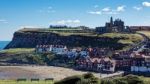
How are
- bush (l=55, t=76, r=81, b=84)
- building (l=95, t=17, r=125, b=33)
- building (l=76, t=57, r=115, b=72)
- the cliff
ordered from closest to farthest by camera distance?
1. bush (l=55, t=76, r=81, b=84)
2. building (l=76, t=57, r=115, b=72)
3. the cliff
4. building (l=95, t=17, r=125, b=33)

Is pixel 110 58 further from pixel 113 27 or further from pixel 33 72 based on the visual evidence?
pixel 113 27

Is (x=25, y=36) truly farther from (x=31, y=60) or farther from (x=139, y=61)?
(x=139, y=61)

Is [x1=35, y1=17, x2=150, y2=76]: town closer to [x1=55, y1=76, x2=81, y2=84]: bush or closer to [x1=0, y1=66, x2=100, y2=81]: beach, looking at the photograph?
[x1=0, y1=66, x2=100, y2=81]: beach

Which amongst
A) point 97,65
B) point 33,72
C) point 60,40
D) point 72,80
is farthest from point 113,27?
point 72,80

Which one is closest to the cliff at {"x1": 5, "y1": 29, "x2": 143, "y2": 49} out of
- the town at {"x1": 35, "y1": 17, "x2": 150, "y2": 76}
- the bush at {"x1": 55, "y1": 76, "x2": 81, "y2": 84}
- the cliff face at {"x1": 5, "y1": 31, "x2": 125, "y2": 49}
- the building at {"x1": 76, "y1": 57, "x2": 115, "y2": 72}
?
the cliff face at {"x1": 5, "y1": 31, "x2": 125, "y2": 49}

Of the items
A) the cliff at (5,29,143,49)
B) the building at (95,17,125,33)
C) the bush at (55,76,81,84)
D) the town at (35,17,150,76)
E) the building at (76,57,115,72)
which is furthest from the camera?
the building at (95,17,125,33)

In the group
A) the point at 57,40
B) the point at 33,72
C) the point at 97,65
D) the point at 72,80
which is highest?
the point at 72,80

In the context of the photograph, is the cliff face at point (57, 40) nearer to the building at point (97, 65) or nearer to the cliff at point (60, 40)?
the cliff at point (60, 40)

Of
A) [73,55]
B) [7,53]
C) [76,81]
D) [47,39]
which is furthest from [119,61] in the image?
[76,81]
